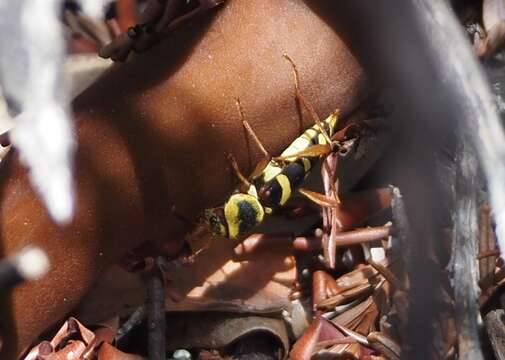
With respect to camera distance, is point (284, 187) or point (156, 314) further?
point (284, 187)

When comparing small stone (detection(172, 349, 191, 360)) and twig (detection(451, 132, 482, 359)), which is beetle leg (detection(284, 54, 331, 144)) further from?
small stone (detection(172, 349, 191, 360))

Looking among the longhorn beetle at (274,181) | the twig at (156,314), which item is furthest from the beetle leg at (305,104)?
the twig at (156,314)

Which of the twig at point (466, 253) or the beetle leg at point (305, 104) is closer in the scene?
the twig at point (466, 253)

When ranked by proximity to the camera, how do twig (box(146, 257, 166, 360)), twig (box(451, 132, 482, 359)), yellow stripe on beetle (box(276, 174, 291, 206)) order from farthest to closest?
yellow stripe on beetle (box(276, 174, 291, 206)), twig (box(146, 257, 166, 360)), twig (box(451, 132, 482, 359))

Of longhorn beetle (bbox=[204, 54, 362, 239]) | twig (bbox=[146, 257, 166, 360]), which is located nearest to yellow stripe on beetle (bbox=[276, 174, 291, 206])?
longhorn beetle (bbox=[204, 54, 362, 239])

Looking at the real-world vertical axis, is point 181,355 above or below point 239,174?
below

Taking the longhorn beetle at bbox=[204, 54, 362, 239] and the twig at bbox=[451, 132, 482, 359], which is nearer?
the twig at bbox=[451, 132, 482, 359]

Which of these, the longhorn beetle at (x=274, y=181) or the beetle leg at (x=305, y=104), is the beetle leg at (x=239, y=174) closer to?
the longhorn beetle at (x=274, y=181)

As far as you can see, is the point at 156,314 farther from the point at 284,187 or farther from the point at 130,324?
the point at 284,187

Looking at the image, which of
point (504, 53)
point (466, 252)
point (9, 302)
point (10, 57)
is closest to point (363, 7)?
point (504, 53)

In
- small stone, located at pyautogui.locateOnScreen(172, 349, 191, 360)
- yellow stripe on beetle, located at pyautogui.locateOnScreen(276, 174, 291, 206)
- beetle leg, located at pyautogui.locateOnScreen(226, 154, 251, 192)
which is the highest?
beetle leg, located at pyautogui.locateOnScreen(226, 154, 251, 192)

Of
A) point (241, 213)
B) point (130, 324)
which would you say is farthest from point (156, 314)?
point (241, 213)

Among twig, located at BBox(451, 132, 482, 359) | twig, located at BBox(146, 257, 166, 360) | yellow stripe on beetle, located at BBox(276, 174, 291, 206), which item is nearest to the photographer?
twig, located at BBox(451, 132, 482, 359)
